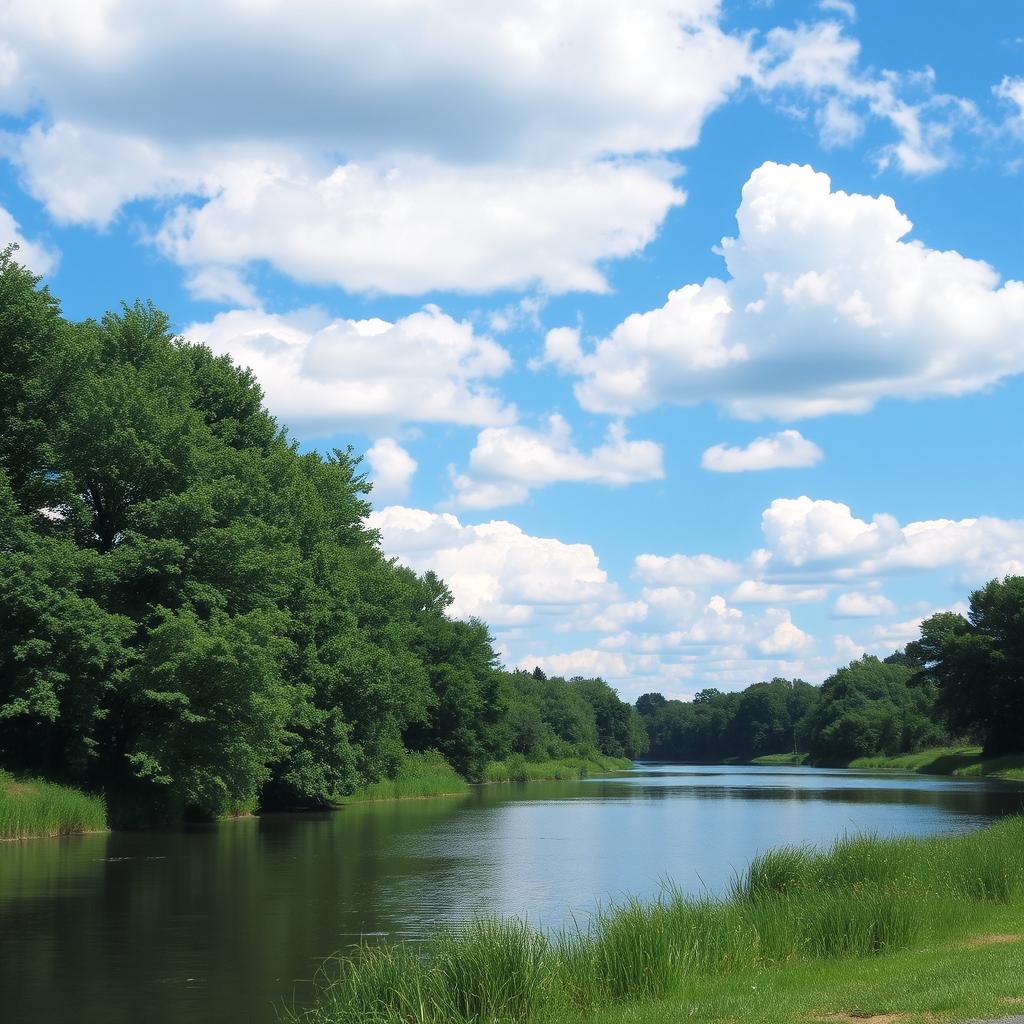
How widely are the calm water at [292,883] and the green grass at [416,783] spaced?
10.4 metres

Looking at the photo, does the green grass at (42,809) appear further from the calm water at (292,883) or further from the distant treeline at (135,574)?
the distant treeline at (135,574)

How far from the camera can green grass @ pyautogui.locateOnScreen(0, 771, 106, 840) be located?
3609cm

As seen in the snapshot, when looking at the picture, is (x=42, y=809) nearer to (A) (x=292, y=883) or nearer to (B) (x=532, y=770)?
(A) (x=292, y=883)

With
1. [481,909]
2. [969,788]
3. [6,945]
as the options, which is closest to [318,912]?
[481,909]

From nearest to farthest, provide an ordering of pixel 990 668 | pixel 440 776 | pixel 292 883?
pixel 292 883 → pixel 440 776 → pixel 990 668

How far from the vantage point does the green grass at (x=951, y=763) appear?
3701 inches

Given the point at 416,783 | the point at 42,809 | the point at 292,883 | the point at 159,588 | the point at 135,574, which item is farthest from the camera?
the point at 416,783

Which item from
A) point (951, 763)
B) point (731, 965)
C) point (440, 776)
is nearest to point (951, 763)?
point (951, 763)

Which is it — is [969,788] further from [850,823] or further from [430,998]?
[430,998]

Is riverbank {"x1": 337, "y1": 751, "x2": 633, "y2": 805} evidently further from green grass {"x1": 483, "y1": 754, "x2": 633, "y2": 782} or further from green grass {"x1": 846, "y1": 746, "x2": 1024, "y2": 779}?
green grass {"x1": 846, "y1": 746, "x2": 1024, "y2": 779}

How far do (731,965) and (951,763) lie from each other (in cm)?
10026

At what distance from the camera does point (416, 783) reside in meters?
74.4

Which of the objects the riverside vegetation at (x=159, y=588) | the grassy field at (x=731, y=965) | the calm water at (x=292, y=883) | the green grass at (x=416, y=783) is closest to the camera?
the grassy field at (x=731, y=965)

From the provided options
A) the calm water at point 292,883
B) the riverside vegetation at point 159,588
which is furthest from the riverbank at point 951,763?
the riverside vegetation at point 159,588
